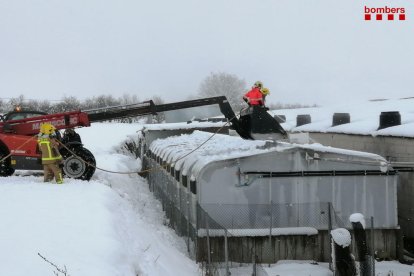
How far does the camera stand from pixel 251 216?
12625 mm

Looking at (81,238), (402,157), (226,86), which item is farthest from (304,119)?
(226,86)

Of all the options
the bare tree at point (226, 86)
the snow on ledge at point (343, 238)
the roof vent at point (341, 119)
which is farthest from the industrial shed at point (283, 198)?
the bare tree at point (226, 86)

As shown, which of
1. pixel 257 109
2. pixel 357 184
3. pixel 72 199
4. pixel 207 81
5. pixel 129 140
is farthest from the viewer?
pixel 207 81

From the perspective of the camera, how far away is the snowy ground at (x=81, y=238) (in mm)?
7059

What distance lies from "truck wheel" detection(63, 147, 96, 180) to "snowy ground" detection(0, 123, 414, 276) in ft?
2.34

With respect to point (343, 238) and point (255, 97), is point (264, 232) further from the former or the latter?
point (343, 238)

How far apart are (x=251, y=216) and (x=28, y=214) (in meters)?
5.88

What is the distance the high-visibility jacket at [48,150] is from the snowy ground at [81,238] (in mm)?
777

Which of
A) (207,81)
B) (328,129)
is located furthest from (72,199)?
(207,81)

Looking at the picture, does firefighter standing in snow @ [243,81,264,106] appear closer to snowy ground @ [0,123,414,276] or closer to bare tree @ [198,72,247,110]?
snowy ground @ [0,123,414,276]

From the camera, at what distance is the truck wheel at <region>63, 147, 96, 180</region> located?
1459 cm

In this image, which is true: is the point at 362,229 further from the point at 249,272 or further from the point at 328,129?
the point at 328,129

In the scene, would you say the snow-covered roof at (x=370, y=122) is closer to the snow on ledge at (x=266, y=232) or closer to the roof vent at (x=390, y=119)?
the roof vent at (x=390, y=119)

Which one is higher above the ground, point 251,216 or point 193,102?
point 193,102
